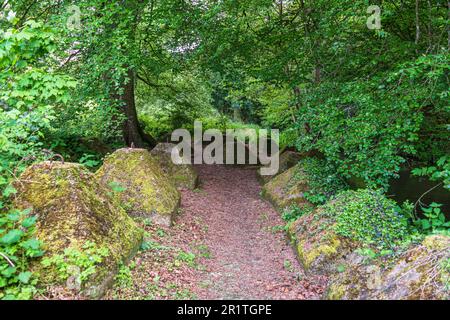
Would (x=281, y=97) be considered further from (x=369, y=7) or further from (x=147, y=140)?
(x=369, y=7)

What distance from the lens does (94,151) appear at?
10.3 meters

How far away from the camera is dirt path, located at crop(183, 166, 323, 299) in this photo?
4.82 metres

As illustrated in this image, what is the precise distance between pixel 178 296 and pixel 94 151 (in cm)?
714

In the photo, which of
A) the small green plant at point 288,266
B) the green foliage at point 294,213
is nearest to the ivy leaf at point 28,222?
the small green plant at point 288,266

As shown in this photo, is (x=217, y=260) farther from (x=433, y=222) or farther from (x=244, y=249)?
(x=433, y=222)

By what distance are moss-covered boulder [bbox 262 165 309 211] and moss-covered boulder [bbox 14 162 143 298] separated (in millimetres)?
4477

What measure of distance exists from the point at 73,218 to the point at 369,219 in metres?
4.36

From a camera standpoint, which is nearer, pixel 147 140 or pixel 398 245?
pixel 398 245

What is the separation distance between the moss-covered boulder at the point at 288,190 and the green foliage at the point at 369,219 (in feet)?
6.77

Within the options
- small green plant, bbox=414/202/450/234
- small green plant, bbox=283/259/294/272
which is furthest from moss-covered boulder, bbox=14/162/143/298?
small green plant, bbox=414/202/450/234

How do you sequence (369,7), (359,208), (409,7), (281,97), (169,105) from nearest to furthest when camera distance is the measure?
(359,208)
(369,7)
(409,7)
(281,97)
(169,105)

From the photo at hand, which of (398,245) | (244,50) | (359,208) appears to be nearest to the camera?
(398,245)

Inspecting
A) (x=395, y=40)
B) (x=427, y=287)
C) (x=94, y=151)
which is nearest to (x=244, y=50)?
(x=395, y=40)

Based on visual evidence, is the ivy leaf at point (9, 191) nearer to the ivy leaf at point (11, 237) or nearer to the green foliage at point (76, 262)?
the ivy leaf at point (11, 237)
